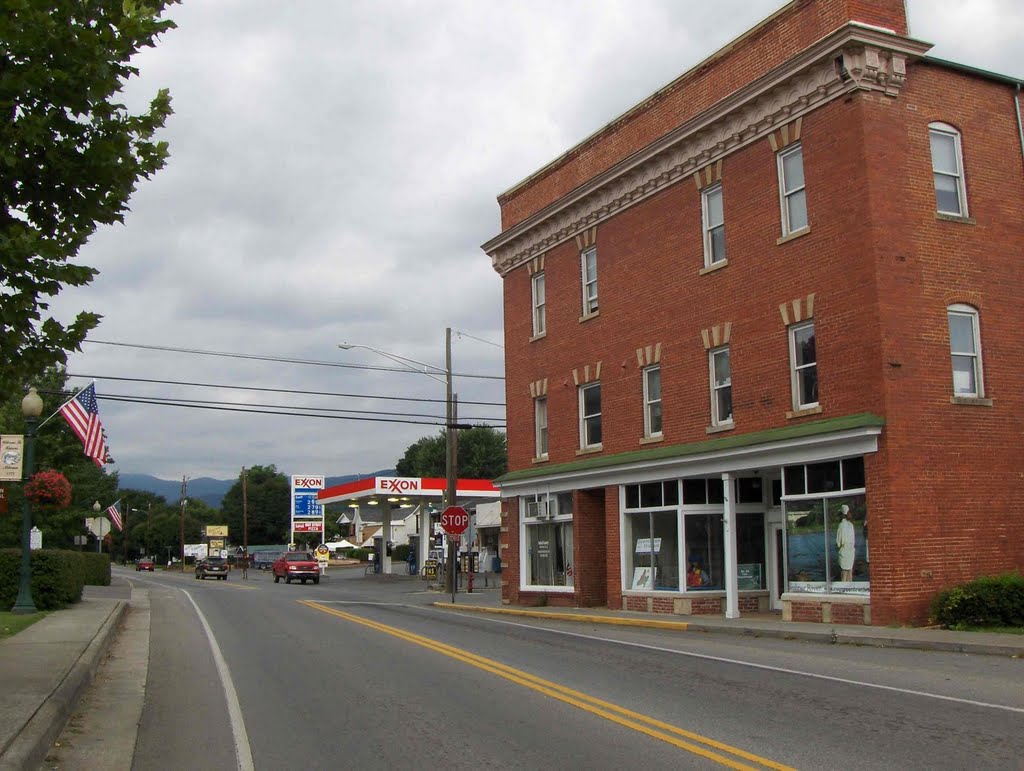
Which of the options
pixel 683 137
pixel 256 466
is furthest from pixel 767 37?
pixel 256 466

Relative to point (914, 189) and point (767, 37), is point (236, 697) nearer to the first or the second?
point (914, 189)

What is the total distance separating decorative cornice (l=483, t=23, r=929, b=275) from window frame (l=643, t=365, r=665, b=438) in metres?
4.52

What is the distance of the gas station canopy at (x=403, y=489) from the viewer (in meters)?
60.4

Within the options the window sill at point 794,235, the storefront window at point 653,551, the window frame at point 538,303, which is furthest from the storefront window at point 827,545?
the window frame at point 538,303

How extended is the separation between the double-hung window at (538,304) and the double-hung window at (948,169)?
13.2 metres

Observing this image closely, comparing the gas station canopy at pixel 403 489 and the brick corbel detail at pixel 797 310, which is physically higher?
the brick corbel detail at pixel 797 310

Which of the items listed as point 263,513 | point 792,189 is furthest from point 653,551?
point 263,513

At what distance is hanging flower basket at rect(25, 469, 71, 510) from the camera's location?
24.4 metres

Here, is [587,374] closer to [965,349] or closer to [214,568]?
[965,349]

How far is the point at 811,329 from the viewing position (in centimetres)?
2106

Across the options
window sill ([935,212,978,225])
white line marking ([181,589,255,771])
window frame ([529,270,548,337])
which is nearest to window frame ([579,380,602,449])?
window frame ([529,270,548,337])

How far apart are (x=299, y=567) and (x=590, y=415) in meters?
31.2

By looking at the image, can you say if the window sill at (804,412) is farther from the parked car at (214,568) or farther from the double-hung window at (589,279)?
the parked car at (214,568)

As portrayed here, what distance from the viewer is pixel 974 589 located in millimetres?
17781
